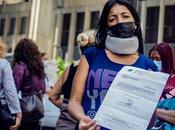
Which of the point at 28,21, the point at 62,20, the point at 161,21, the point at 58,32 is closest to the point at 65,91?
the point at 161,21

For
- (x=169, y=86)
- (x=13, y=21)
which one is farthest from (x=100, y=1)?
(x=169, y=86)

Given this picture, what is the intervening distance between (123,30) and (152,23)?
3090cm

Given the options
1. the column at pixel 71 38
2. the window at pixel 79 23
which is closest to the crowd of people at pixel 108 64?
the column at pixel 71 38

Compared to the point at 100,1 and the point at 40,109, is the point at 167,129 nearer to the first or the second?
the point at 40,109

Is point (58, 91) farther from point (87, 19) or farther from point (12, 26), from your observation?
point (12, 26)

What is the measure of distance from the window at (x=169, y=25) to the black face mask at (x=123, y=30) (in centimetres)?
2957

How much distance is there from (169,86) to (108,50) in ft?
2.19

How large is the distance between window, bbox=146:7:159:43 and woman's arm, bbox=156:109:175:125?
1177 inches

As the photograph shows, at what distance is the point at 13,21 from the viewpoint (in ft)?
130

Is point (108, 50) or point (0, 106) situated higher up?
point (108, 50)

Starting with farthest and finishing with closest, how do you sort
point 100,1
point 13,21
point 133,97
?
point 13,21 → point 100,1 → point 133,97

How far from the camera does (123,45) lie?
300 cm

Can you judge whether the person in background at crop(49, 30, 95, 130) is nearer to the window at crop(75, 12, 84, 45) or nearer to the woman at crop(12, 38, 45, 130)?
the woman at crop(12, 38, 45, 130)

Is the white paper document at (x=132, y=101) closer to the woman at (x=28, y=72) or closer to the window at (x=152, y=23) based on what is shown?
the woman at (x=28, y=72)
